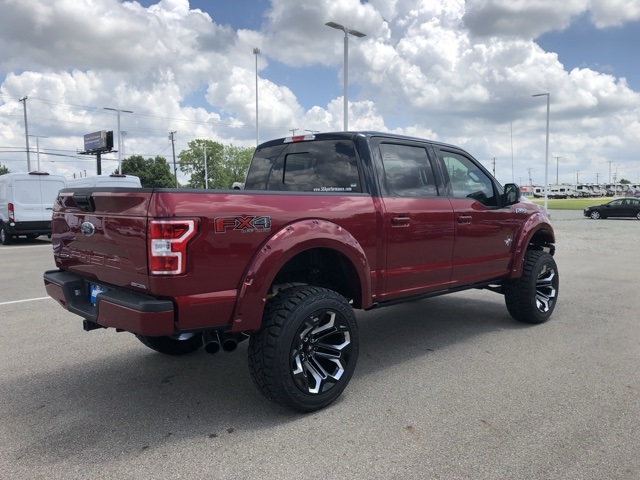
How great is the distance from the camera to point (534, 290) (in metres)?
5.42

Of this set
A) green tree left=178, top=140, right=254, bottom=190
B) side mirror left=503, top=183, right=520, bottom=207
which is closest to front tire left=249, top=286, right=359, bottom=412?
side mirror left=503, top=183, right=520, bottom=207

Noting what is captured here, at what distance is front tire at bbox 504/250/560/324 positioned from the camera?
5.40 m

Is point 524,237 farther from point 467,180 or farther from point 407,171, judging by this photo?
point 407,171

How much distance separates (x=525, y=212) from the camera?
5.47 meters

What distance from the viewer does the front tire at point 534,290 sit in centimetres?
Answer: 540

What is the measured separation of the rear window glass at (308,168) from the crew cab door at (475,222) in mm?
1118

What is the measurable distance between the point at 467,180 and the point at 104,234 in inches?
134

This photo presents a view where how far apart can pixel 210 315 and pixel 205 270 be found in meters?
0.29

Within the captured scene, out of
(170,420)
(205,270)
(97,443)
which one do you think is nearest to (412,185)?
(205,270)

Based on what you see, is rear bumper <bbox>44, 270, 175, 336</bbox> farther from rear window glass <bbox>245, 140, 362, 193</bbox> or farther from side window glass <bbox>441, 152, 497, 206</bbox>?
side window glass <bbox>441, 152, 497, 206</bbox>

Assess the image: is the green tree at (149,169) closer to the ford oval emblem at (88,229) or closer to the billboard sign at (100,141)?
the billboard sign at (100,141)

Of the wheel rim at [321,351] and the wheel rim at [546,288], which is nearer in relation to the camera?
the wheel rim at [321,351]

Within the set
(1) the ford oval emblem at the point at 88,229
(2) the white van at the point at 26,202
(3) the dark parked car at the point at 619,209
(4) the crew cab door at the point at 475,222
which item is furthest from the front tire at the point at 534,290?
(3) the dark parked car at the point at 619,209

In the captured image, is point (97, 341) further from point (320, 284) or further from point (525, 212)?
point (525, 212)
